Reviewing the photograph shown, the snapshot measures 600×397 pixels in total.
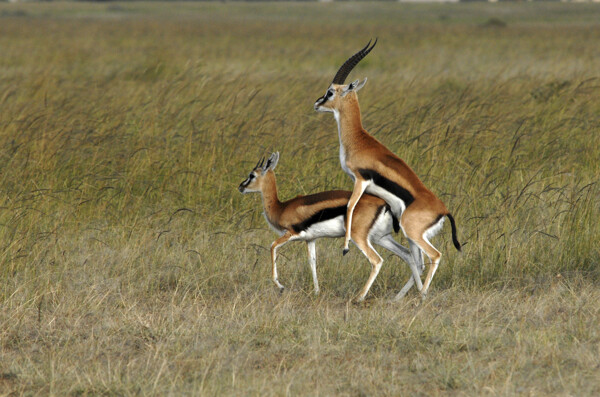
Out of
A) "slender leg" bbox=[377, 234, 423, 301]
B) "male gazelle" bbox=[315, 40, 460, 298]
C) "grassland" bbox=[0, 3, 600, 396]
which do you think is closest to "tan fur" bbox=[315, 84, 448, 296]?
"male gazelle" bbox=[315, 40, 460, 298]

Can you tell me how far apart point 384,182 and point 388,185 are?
3 cm

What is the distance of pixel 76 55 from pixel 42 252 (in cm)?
1348

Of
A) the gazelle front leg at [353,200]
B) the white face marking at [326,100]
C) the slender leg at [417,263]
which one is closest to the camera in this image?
the gazelle front leg at [353,200]

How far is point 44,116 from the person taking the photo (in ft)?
27.9

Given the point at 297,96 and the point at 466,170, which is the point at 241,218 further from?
the point at 297,96

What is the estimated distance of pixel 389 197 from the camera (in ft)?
15.9

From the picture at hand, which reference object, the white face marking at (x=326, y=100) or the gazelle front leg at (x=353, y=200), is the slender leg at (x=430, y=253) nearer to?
the gazelle front leg at (x=353, y=200)

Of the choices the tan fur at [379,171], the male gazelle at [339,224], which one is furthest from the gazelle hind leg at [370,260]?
the tan fur at [379,171]

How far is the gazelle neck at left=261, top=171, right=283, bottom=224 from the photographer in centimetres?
532

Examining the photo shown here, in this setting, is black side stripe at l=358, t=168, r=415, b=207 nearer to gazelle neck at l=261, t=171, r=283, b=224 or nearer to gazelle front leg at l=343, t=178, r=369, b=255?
gazelle front leg at l=343, t=178, r=369, b=255

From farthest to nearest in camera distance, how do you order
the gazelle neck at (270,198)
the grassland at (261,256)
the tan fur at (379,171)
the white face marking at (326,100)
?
the gazelle neck at (270,198)
the white face marking at (326,100)
the tan fur at (379,171)
the grassland at (261,256)

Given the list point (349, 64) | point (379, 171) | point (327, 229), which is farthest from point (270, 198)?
point (349, 64)

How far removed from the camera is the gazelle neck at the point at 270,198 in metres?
5.32

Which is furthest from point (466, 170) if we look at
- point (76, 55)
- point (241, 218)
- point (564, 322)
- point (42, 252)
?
point (76, 55)
